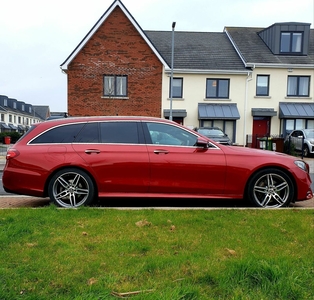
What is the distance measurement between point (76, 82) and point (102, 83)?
1.78 metres

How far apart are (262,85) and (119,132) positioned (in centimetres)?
1940

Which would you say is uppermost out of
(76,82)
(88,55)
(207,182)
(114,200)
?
(88,55)

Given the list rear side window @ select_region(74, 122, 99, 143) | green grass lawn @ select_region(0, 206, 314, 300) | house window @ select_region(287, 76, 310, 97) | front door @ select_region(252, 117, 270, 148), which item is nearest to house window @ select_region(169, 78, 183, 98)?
front door @ select_region(252, 117, 270, 148)

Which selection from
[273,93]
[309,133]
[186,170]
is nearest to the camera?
[186,170]

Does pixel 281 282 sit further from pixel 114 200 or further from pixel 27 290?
pixel 114 200

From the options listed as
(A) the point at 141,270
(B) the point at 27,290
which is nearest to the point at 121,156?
(A) the point at 141,270

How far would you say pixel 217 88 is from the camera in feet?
72.2

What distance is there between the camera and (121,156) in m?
4.97

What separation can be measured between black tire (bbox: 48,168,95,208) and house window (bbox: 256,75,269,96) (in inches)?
775

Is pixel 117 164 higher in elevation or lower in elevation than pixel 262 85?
lower

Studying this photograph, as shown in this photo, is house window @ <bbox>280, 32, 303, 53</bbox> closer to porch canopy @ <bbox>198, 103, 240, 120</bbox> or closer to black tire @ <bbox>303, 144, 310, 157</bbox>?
porch canopy @ <bbox>198, 103, 240, 120</bbox>

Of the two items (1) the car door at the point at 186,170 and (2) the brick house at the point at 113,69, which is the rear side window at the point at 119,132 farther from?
(2) the brick house at the point at 113,69

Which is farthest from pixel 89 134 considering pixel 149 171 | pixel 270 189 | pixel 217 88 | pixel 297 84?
pixel 297 84

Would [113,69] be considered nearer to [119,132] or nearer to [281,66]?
[281,66]
